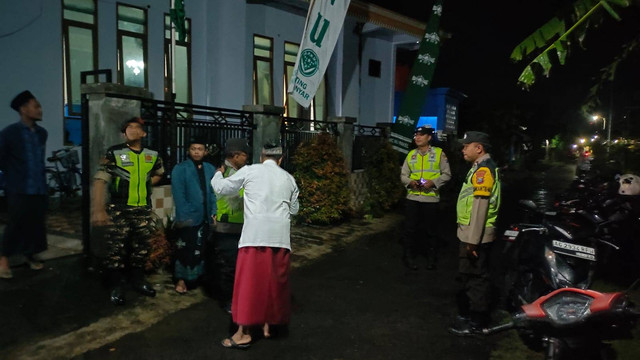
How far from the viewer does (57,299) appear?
4891mm

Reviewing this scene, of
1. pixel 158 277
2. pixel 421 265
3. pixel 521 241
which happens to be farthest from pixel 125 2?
pixel 521 241

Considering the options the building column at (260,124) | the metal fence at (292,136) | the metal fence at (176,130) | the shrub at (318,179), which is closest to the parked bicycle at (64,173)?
the metal fence at (176,130)

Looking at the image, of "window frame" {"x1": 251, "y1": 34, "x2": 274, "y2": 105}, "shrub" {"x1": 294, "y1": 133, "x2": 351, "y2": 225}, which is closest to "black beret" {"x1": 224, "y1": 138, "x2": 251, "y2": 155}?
"shrub" {"x1": 294, "y1": 133, "x2": 351, "y2": 225}

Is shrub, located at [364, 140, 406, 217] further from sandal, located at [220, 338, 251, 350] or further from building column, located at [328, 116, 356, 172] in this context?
sandal, located at [220, 338, 251, 350]

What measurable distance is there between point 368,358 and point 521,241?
2.15 meters

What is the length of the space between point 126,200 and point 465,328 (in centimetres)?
365

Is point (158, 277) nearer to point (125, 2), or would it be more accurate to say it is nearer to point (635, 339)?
point (635, 339)

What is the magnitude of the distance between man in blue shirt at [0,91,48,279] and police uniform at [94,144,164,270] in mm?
1250

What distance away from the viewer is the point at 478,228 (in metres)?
4.31

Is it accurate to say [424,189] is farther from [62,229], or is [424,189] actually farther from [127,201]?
[62,229]

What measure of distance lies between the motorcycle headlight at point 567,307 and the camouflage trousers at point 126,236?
155 inches

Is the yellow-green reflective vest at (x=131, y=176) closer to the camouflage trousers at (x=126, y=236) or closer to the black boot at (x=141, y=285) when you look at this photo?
the camouflage trousers at (x=126, y=236)

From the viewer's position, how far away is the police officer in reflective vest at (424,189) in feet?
21.9

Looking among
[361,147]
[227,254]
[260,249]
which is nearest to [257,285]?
[260,249]
